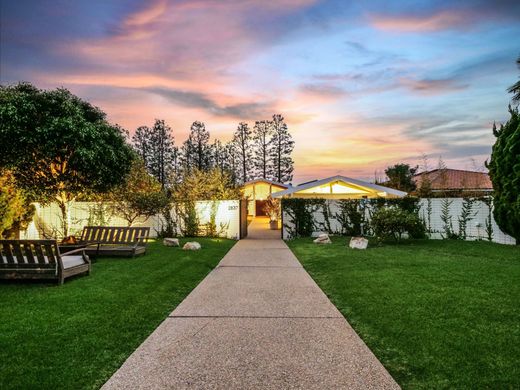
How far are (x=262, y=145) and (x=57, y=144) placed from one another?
39407mm

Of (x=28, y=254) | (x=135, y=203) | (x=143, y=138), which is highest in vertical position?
(x=143, y=138)

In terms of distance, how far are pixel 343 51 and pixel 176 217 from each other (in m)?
10.2

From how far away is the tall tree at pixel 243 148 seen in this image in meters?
49.3

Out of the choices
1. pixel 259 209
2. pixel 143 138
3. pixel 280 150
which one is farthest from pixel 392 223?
pixel 143 138

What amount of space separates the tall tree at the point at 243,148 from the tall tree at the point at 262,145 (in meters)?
1.02

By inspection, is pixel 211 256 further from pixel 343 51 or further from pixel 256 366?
pixel 343 51

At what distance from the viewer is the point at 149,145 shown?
49.0 metres

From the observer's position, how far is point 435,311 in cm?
475

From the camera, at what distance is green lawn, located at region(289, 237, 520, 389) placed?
304 centimetres

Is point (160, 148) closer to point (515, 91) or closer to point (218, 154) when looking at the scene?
point (218, 154)

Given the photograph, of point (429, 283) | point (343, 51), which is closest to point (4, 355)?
point (429, 283)

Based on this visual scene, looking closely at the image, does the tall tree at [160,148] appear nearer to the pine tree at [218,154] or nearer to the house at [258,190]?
the pine tree at [218,154]

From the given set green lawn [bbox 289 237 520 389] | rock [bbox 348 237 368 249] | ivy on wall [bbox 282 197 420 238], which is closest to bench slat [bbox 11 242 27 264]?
green lawn [bbox 289 237 520 389]

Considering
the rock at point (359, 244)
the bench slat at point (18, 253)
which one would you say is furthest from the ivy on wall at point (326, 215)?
the bench slat at point (18, 253)
